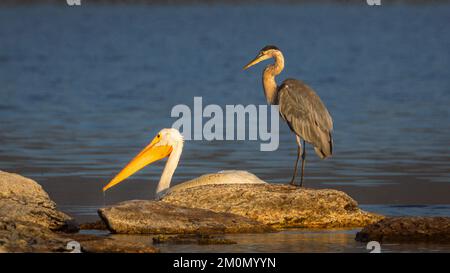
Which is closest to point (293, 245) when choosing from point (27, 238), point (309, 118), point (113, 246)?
point (113, 246)

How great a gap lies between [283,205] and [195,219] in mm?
1182

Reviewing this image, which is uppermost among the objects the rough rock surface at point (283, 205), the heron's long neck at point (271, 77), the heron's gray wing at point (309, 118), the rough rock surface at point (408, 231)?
the heron's long neck at point (271, 77)

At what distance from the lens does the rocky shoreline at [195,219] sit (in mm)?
13750

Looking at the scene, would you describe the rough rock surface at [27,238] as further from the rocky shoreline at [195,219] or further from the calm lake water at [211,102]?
the calm lake water at [211,102]

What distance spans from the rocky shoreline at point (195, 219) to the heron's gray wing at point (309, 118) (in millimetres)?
1535

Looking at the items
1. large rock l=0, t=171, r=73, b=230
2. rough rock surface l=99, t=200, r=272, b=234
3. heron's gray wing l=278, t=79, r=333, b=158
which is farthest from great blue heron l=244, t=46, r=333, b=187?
large rock l=0, t=171, r=73, b=230

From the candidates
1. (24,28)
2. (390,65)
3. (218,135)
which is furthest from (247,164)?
(24,28)

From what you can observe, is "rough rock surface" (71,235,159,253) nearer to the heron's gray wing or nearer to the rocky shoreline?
the rocky shoreline

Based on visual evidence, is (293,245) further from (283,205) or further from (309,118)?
(309,118)

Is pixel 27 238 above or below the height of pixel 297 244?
above

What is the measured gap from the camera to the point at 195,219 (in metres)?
15.4

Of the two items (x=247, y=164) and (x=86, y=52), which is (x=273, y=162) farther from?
(x=86, y=52)

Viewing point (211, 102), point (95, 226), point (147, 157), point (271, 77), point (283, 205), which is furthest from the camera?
point (211, 102)

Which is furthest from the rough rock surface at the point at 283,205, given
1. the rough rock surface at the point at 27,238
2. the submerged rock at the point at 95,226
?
the rough rock surface at the point at 27,238
